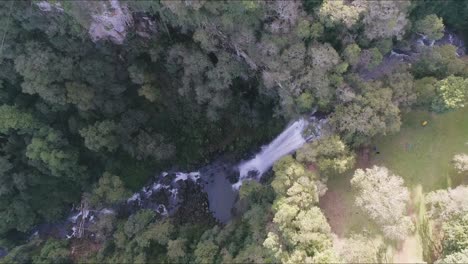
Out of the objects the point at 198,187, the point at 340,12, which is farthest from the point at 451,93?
the point at 198,187

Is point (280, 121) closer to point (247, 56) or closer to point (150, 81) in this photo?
point (247, 56)

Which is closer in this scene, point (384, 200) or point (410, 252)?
point (384, 200)

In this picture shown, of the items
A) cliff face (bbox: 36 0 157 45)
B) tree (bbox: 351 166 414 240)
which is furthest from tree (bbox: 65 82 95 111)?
tree (bbox: 351 166 414 240)

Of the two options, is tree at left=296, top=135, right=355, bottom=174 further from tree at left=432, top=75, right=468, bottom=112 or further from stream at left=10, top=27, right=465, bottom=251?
tree at left=432, top=75, right=468, bottom=112

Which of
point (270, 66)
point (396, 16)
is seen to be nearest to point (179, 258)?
point (270, 66)

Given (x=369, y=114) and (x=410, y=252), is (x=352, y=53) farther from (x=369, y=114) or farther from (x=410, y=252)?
(x=410, y=252)
